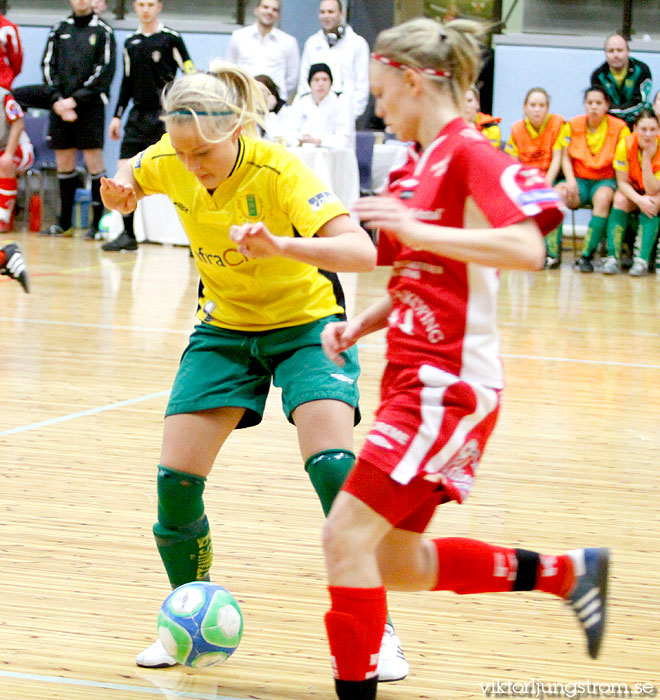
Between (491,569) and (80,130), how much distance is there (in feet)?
30.4

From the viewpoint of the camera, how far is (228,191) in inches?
95.5

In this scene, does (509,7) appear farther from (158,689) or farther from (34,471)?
(158,689)

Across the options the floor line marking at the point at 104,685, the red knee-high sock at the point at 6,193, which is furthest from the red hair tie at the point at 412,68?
the red knee-high sock at the point at 6,193

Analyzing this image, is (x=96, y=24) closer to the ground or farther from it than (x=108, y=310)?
farther from it

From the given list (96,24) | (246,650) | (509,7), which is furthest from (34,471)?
(509,7)

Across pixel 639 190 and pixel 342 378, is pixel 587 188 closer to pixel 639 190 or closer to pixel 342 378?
pixel 639 190

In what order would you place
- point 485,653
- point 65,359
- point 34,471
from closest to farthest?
point 485,653
point 34,471
point 65,359

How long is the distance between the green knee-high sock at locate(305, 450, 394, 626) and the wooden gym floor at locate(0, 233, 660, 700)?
15.1 inches

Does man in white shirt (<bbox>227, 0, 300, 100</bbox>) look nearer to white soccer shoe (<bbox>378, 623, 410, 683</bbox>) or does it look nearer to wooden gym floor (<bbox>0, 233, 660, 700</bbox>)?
wooden gym floor (<bbox>0, 233, 660, 700</bbox>)

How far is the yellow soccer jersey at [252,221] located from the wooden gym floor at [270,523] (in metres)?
0.73

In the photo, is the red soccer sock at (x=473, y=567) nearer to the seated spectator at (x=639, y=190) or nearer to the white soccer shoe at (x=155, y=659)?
the white soccer shoe at (x=155, y=659)

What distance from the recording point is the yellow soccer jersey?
239cm

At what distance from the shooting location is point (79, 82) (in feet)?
34.6

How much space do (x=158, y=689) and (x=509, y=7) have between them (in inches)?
429
